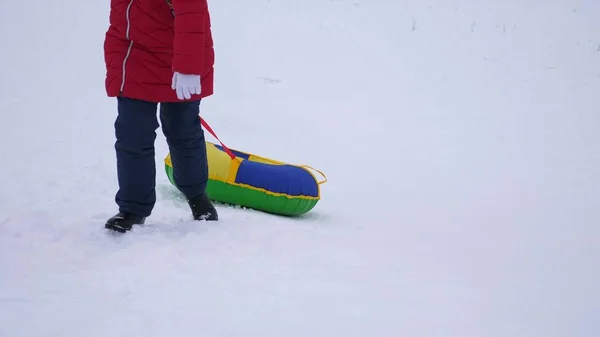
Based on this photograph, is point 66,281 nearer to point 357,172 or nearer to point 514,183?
point 357,172

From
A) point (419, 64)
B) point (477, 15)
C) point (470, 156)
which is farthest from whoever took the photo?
point (477, 15)

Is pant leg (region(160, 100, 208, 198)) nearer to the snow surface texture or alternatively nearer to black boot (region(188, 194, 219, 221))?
black boot (region(188, 194, 219, 221))

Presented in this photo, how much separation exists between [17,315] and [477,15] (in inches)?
318

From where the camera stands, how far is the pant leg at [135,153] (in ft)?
7.41

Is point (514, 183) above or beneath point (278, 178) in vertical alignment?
beneath

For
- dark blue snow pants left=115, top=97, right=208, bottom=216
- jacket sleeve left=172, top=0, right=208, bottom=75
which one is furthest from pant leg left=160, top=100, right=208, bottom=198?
jacket sleeve left=172, top=0, right=208, bottom=75

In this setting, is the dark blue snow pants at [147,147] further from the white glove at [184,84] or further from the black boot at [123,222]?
the white glove at [184,84]

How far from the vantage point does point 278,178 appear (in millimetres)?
3035

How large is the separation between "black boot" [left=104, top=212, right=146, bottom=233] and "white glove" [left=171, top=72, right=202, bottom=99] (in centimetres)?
48

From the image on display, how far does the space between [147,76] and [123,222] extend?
1.70 feet

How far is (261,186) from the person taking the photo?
3.02m

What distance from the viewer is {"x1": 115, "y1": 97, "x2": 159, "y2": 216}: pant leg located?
2258 millimetres

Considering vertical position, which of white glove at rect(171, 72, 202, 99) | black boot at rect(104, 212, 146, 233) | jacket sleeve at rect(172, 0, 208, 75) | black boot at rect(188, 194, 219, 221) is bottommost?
black boot at rect(188, 194, 219, 221)

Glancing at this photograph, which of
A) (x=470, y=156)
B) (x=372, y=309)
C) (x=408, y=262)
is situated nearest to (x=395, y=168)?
(x=470, y=156)
